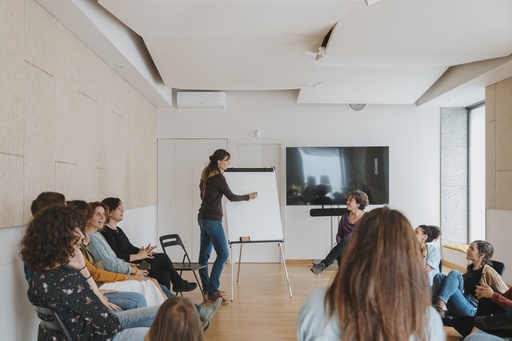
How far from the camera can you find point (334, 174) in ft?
26.7

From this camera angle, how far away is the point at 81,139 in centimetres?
464

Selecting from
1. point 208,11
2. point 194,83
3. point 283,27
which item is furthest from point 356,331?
point 194,83

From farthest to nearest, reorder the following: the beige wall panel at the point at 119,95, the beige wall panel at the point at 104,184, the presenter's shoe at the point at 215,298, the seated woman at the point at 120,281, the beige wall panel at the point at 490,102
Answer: the beige wall panel at the point at 490,102 → the beige wall panel at the point at 119,95 → the presenter's shoe at the point at 215,298 → the beige wall panel at the point at 104,184 → the seated woman at the point at 120,281

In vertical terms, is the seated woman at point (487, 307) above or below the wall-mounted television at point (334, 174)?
below

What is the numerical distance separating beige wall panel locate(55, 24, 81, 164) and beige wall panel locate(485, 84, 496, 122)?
4982mm

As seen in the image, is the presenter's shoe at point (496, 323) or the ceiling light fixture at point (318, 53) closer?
the presenter's shoe at point (496, 323)

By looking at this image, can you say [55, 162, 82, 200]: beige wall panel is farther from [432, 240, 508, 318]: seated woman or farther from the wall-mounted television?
the wall-mounted television

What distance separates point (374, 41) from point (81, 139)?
296cm

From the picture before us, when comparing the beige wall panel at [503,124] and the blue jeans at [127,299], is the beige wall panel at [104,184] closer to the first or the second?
the blue jeans at [127,299]

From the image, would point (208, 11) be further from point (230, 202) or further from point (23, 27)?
point (230, 202)

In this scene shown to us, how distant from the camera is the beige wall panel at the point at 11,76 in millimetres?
3131

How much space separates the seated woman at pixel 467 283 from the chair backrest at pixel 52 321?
10.3 ft

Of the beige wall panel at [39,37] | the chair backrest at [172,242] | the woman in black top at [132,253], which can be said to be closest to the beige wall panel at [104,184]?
the woman in black top at [132,253]

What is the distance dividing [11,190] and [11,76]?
2.39 feet
